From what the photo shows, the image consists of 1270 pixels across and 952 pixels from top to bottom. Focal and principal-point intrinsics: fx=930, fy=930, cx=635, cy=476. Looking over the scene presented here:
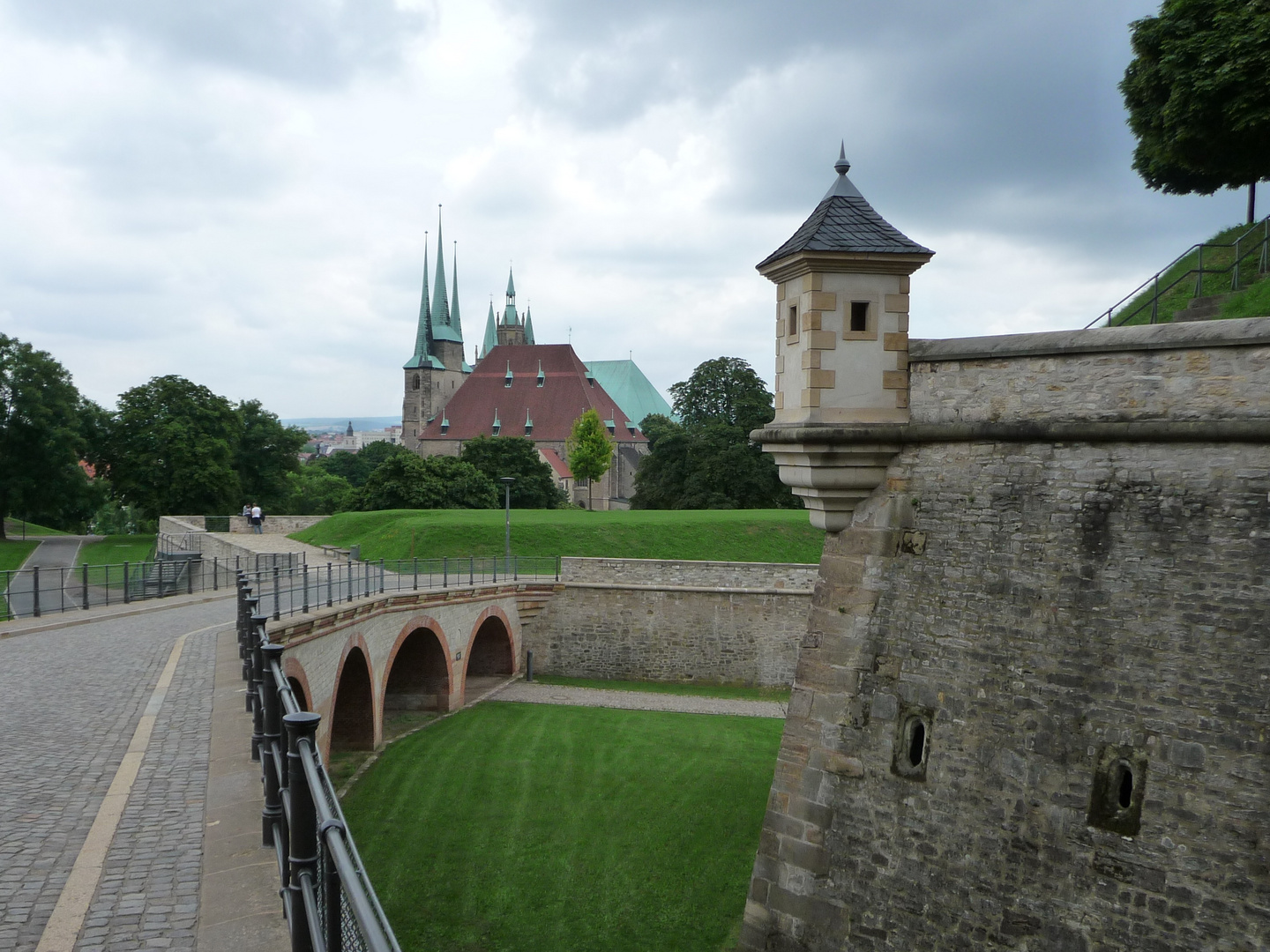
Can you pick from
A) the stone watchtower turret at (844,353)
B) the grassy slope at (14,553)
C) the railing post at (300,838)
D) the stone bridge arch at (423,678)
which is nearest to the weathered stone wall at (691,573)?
the stone bridge arch at (423,678)

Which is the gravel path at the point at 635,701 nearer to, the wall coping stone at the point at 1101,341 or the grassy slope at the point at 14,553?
the wall coping stone at the point at 1101,341

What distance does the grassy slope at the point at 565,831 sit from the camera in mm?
12359

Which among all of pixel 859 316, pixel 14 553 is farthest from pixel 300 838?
pixel 14 553

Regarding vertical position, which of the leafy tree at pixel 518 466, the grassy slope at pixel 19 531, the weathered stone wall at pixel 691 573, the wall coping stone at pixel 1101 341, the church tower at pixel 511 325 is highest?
the church tower at pixel 511 325

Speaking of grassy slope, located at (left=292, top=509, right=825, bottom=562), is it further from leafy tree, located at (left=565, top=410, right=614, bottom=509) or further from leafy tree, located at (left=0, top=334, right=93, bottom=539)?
leafy tree, located at (left=565, top=410, right=614, bottom=509)

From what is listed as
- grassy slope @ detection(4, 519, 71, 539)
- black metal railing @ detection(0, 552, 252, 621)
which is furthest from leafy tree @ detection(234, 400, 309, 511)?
black metal railing @ detection(0, 552, 252, 621)

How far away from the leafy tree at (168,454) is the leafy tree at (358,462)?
169 ft

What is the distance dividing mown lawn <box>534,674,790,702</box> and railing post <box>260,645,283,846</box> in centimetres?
2210

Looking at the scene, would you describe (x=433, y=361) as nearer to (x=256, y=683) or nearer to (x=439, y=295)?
(x=439, y=295)

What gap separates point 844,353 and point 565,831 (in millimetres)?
10044

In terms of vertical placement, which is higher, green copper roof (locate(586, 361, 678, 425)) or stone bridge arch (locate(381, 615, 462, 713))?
green copper roof (locate(586, 361, 678, 425))

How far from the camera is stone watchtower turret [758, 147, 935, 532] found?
30.5 ft

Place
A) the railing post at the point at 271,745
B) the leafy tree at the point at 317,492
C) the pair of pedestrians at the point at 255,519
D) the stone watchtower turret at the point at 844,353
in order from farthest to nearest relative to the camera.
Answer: the leafy tree at the point at 317,492
the pair of pedestrians at the point at 255,519
the stone watchtower turret at the point at 844,353
the railing post at the point at 271,745

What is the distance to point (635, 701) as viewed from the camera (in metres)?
25.8
